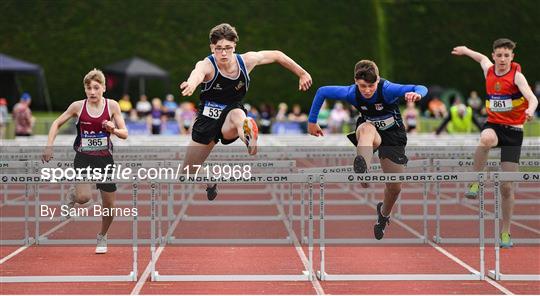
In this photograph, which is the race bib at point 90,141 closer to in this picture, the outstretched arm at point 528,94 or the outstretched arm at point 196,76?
the outstretched arm at point 196,76

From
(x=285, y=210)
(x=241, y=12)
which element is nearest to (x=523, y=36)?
(x=241, y=12)

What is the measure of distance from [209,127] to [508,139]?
13.0 ft

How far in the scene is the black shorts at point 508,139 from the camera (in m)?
9.66

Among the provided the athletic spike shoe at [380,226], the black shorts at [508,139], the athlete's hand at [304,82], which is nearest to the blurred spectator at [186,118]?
the black shorts at [508,139]

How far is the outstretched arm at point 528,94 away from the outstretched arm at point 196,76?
326 cm

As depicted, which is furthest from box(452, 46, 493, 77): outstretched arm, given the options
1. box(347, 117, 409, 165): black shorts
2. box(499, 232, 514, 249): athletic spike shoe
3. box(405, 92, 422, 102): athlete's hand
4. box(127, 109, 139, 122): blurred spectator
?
box(127, 109, 139, 122): blurred spectator

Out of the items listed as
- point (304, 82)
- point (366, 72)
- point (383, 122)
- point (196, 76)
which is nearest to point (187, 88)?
point (196, 76)

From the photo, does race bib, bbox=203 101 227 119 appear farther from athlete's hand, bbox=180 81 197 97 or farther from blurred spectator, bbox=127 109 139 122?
blurred spectator, bbox=127 109 139 122

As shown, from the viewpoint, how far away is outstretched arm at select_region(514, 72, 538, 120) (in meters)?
8.59

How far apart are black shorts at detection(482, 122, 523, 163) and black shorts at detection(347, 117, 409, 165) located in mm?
2522

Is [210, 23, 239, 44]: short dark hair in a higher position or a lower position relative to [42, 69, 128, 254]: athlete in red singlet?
higher

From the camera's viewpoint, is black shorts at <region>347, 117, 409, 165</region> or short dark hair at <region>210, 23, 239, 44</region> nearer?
short dark hair at <region>210, 23, 239, 44</region>

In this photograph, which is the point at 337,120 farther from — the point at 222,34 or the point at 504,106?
the point at 222,34

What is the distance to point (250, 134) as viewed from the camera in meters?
6.46
